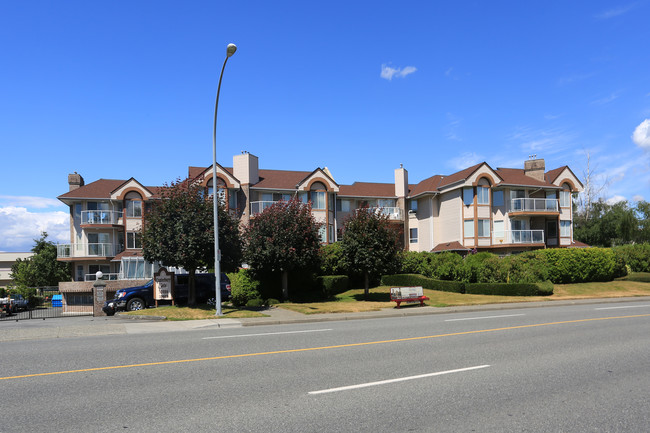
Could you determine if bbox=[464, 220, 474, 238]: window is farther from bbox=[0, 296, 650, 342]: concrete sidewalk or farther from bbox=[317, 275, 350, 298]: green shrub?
bbox=[0, 296, 650, 342]: concrete sidewalk

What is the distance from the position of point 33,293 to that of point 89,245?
41.4 ft

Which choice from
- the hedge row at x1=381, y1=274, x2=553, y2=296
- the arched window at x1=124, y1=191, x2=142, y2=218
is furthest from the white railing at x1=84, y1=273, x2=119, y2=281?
the hedge row at x1=381, y1=274, x2=553, y2=296

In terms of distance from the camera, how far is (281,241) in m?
24.2

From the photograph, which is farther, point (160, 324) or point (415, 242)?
point (415, 242)

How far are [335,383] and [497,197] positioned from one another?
134 ft

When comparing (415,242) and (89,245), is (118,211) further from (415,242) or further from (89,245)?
(415,242)

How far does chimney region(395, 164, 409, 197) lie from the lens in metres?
47.5

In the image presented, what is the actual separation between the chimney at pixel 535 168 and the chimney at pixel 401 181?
43.9 feet

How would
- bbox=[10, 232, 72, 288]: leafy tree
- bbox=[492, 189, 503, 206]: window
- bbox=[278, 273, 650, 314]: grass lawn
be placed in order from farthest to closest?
bbox=[10, 232, 72, 288]: leafy tree → bbox=[492, 189, 503, 206]: window → bbox=[278, 273, 650, 314]: grass lawn

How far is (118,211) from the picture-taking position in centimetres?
4209

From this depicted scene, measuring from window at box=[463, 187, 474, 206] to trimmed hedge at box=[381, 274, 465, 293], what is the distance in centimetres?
1232

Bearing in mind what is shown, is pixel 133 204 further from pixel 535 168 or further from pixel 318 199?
pixel 535 168

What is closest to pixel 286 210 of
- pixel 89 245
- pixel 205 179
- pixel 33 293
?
pixel 205 179

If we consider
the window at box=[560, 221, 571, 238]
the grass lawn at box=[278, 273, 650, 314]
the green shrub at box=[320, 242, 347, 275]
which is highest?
the window at box=[560, 221, 571, 238]
